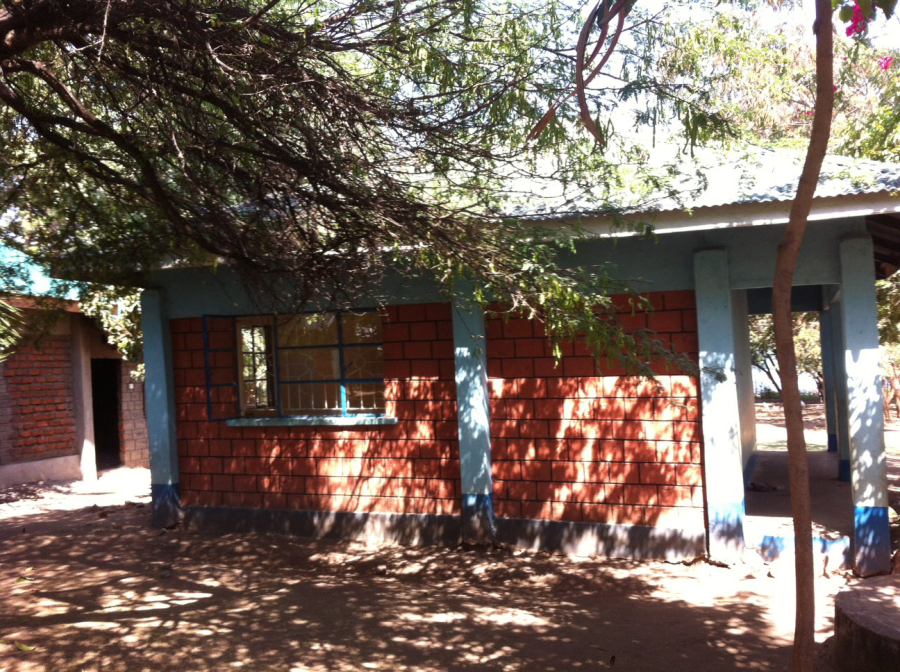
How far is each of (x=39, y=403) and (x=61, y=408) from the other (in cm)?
49

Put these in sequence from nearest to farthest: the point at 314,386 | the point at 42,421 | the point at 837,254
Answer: the point at 837,254 → the point at 314,386 → the point at 42,421

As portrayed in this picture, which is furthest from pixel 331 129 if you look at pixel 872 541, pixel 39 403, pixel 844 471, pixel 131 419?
pixel 131 419

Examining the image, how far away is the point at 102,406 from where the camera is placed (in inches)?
643

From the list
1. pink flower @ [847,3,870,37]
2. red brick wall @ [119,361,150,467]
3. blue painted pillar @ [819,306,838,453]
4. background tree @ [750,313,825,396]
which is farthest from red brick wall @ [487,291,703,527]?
background tree @ [750,313,825,396]

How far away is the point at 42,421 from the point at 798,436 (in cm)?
1212

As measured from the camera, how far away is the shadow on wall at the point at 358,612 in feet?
16.3

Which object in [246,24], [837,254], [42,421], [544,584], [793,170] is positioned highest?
[246,24]

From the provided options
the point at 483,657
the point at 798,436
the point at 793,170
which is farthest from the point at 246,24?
the point at 793,170

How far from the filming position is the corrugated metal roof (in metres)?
6.24

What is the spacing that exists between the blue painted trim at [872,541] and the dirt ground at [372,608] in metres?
0.17

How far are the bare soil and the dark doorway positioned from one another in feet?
25.1

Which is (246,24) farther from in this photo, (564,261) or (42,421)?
(42,421)

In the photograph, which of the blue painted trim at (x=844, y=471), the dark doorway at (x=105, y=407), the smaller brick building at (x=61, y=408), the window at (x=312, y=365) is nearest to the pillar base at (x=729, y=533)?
the window at (x=312, y=365)

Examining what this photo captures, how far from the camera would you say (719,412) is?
276 inches
